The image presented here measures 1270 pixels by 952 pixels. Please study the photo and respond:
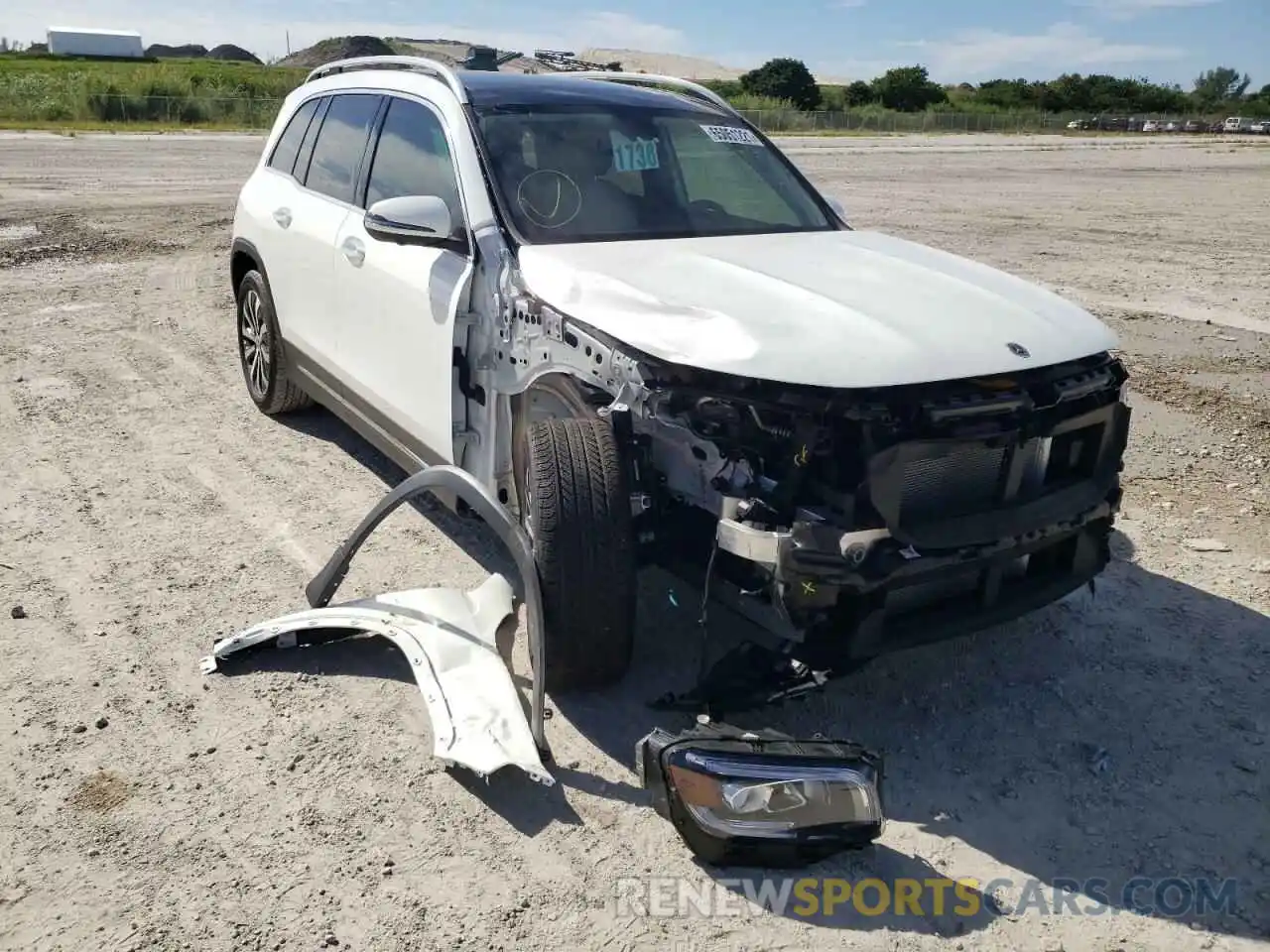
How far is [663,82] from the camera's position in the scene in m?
5.59

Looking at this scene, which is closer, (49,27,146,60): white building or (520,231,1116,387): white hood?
(520,231,1116,387): white hood

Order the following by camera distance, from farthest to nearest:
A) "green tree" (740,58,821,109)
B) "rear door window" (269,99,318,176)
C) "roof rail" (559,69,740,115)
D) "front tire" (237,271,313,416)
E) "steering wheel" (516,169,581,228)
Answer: "green tree" (740,58,821,109), "front tire" (237,271,313,416), "rear door window" (269,99,318,176), "roof rail" (559,69,740,115), "steering wheel" (516,169,581,228)

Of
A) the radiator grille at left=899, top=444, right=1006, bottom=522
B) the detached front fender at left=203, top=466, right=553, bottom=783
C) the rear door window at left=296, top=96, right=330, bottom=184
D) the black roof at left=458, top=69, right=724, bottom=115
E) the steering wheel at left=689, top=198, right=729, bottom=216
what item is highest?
the black roof at left=458, top=69, right=724, bottom=115

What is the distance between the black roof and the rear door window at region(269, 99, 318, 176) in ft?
4.47

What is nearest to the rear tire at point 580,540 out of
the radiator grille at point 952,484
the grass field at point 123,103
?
the radiator grille at point 952,484

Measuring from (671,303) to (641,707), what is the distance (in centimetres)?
135

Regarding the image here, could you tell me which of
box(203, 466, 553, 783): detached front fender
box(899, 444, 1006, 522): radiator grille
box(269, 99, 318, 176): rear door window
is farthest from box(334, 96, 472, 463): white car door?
box(899, 444, 1006, 522): radiator grille

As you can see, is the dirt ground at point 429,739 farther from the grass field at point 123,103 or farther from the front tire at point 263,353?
the grass field at point 123,103

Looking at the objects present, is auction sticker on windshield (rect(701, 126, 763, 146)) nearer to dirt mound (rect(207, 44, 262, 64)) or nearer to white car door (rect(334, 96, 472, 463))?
white car door (rect(334, 96, 472, 463))

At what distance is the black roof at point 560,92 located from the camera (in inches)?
177

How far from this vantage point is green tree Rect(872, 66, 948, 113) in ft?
270

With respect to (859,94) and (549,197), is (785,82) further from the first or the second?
(549,197)

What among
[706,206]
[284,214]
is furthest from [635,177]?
[284,214]

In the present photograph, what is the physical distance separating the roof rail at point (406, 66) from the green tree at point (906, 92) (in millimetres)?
82078
